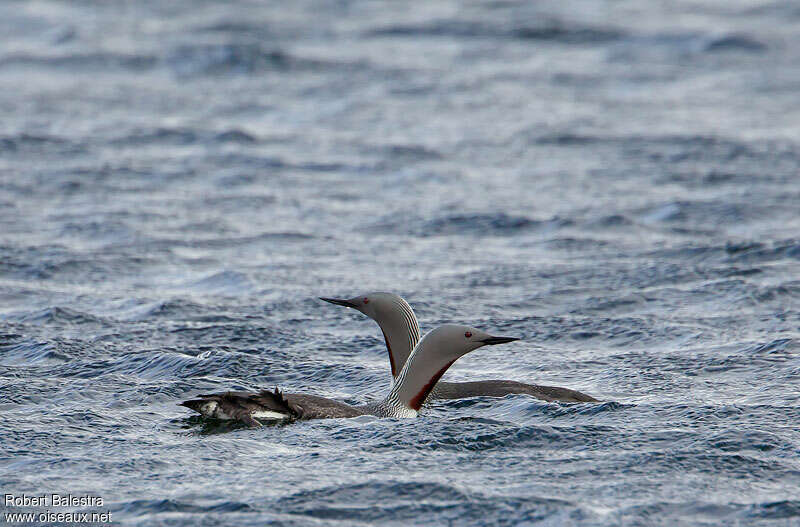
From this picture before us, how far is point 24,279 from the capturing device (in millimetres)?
12734

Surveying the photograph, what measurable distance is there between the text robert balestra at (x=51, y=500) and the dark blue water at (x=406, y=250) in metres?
0.10

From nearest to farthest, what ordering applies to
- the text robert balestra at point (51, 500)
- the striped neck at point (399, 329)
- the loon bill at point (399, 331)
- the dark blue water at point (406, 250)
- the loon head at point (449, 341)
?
the text robert balestra at point (51, 500), the dark blue water at point (406, 250), the loon head at point (449, 341), the loon bill at point (399, 331), the striped neck at point (399, 329)

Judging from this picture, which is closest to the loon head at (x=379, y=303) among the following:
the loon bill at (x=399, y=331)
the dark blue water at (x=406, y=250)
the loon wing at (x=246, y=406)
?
the loon bill at (x=399, y=331)

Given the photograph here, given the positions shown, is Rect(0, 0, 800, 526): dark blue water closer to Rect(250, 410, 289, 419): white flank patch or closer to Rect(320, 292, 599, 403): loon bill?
Rect(250, 410, 289, 419): white flank patch

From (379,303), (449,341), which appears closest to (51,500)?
(449,341)

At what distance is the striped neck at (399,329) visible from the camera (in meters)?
9.43

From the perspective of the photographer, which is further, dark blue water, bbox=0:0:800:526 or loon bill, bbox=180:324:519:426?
loon bill, bbox=180:324:519:426

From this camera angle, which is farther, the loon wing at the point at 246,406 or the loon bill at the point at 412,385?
the loon bill at the point at 412,385

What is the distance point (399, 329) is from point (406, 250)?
4.78 metres

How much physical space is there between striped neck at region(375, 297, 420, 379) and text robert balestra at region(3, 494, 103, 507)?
9.08 feet

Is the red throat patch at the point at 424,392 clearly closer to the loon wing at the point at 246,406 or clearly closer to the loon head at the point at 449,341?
the loon head at the point at 449,341

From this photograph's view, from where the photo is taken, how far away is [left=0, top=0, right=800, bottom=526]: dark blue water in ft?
25.0

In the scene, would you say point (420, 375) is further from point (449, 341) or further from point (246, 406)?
point (246, 406)

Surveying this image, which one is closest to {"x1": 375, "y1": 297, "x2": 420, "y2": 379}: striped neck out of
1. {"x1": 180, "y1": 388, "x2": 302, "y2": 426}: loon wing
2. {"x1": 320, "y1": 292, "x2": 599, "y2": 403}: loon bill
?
{"x1": 320, "y1": 292, "x2": 599, "y2": 403}: loon bill
